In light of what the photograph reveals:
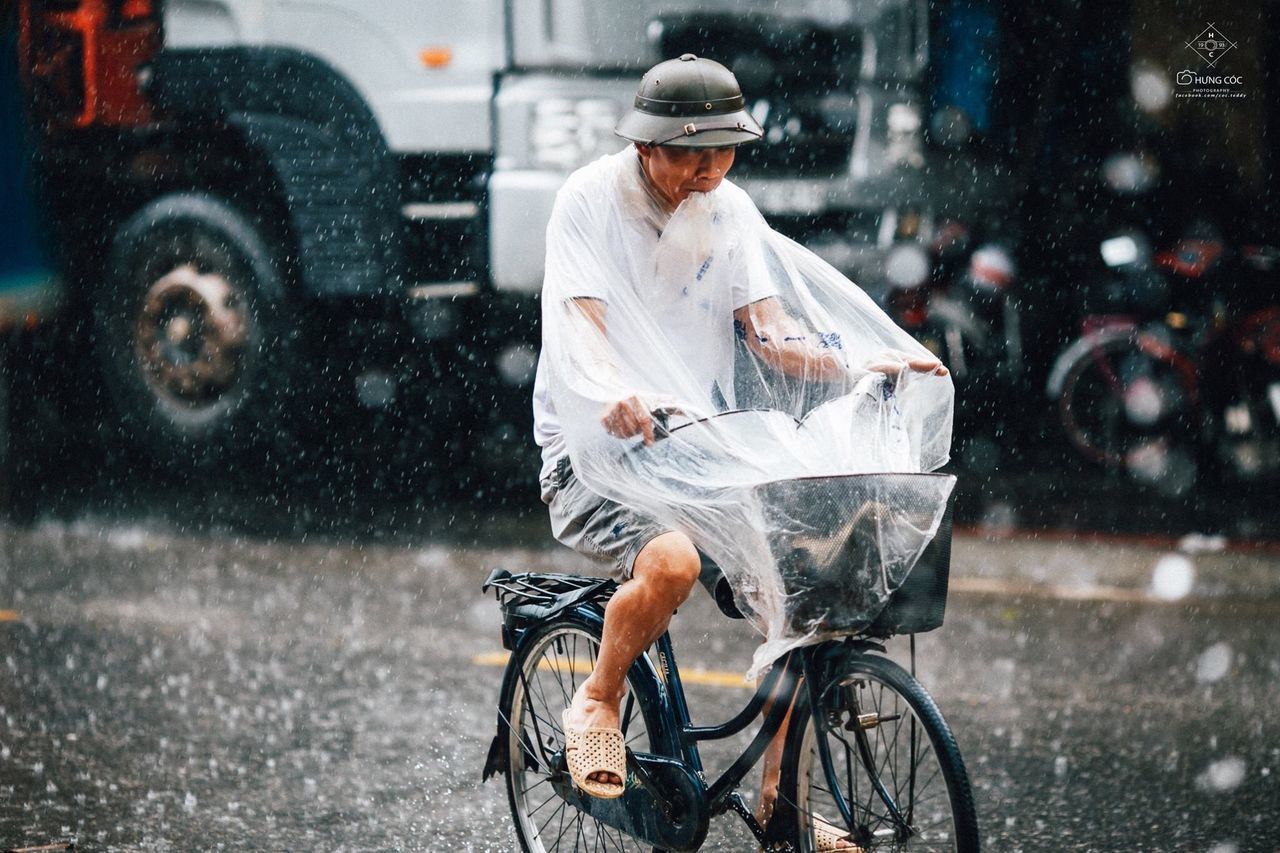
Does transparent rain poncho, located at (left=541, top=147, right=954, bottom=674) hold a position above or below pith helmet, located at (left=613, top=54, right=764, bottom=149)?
below

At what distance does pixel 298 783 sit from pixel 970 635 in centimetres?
291

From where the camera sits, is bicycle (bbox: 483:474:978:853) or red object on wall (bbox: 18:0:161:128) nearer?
bicycle (bbox: 483:474:978:853)

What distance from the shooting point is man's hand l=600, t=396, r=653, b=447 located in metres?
3.42

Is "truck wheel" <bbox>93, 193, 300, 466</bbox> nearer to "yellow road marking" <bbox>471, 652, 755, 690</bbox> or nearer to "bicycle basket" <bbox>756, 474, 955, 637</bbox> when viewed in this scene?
"yellow road marking" <bbox>471, 652, 755, 690</bbox>

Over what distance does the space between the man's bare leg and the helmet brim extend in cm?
84

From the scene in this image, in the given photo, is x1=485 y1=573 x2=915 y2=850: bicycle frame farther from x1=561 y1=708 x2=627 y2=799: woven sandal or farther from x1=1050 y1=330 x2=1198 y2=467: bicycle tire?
x1=1050 y1=330 x2=1198 y2=467: bicycle tire

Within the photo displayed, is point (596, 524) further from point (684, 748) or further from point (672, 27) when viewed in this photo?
point (672, 27)

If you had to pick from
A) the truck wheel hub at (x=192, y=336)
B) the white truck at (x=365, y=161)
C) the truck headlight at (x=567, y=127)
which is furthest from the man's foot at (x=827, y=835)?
the truck wheel hub at (x=192, y=336)

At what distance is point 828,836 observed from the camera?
11.9 ft

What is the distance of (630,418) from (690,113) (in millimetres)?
696

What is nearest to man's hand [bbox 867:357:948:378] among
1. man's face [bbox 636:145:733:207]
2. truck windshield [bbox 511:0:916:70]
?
man's face [bbox 636:145:733:207]

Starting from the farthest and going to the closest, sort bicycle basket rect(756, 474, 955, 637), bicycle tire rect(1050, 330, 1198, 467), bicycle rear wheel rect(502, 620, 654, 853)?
1. bicycle tire rect(1050, 330, 1198, 467)
2. bicycle rear wheel rect(502, 620, 654, 853)
3. bicycle basket rect(756, 474, 955, 637)

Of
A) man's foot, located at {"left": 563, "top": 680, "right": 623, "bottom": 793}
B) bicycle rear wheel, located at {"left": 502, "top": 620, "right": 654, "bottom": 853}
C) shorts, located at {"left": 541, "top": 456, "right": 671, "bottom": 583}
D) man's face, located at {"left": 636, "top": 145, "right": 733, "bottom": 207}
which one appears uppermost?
man's face, located at {"left": 636, "top": 145, "right": 733, "bottom": 207}

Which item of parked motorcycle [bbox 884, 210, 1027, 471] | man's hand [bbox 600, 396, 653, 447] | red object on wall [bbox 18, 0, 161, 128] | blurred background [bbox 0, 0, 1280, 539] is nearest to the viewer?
man's hand [bbox 600, 396, 653, 447]
